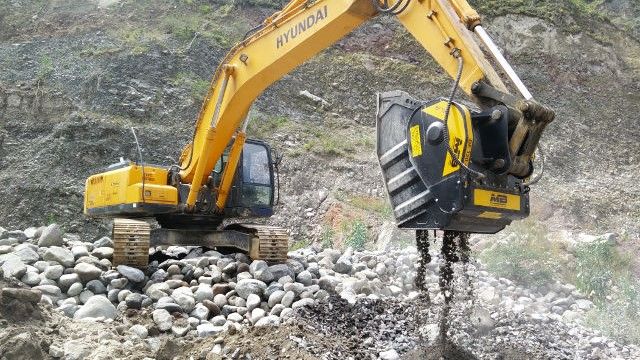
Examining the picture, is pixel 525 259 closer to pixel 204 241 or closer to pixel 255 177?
pixel 255 177

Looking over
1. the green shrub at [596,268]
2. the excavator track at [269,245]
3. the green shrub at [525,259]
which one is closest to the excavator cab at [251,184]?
the excavator track at [269,245]

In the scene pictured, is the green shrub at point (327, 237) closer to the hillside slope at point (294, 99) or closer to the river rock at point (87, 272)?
the hillside slope at point (294, 99)

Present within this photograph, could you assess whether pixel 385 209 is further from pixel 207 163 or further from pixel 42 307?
pixel 42 307

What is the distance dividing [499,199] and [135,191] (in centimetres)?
475

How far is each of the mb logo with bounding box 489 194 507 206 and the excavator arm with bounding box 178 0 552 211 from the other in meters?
0.30

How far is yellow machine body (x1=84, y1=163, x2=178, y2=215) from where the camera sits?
7.40 m

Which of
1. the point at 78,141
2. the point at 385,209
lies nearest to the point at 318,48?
the point at 385,209

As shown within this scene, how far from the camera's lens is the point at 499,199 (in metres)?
4.06

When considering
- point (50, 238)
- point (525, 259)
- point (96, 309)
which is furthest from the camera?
point (525, 259)

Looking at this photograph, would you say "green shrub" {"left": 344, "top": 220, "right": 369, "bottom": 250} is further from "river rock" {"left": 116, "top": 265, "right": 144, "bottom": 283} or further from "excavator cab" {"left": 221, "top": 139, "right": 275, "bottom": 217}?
"river rock" {"left": 116, "top": 265, "right": 144, "bottom": 283}

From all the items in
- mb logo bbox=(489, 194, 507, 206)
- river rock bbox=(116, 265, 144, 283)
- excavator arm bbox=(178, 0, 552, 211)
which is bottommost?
river rock bbox=(116, 265, 144, 283)

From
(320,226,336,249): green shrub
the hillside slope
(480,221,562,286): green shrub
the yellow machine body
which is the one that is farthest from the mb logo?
the hillside slope

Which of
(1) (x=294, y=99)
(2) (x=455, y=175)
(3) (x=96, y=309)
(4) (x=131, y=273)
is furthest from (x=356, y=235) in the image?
(1) (x=294, y=99)

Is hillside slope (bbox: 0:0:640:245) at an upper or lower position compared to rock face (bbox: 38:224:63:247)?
upper
